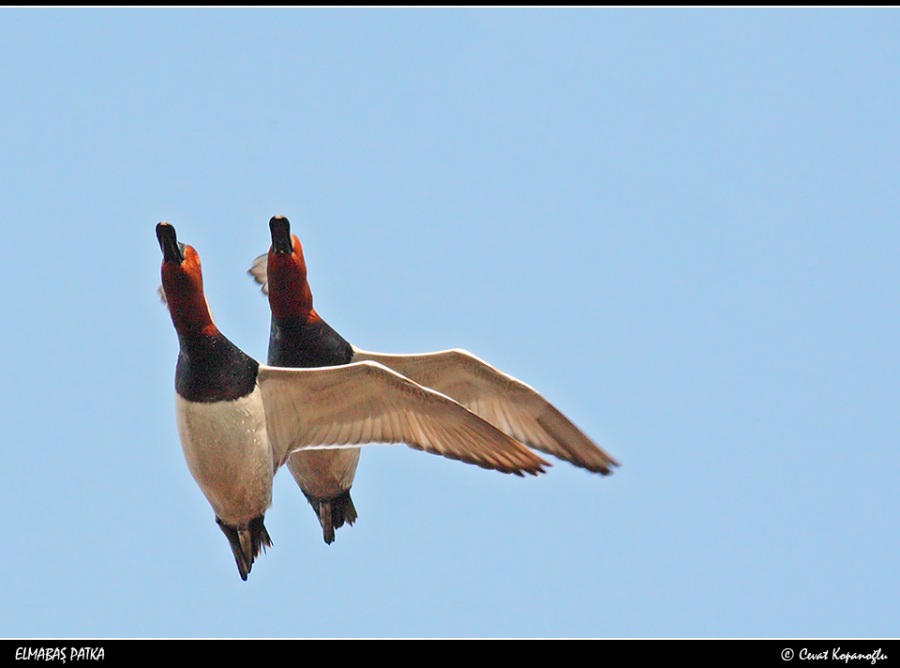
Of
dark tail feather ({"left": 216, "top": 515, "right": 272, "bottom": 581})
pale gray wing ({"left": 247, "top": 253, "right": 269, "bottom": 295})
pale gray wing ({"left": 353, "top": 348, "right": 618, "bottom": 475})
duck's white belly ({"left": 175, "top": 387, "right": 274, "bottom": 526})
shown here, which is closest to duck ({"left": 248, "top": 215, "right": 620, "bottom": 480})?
pale gray wing ({"left": 353, "top": 348, "right": 618, "bottom": 475})

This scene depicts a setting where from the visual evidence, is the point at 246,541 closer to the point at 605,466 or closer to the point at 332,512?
the point at 332,512

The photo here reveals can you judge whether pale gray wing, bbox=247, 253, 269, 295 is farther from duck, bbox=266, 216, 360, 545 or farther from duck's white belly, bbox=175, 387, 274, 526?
duck's white belly, bbox=175, 387, 274, 526

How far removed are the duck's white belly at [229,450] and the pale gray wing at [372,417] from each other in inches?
13.5

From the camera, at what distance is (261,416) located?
15.6m

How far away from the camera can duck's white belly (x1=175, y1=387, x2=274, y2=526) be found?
15.2 m

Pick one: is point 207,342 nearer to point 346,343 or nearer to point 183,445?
point 183,445

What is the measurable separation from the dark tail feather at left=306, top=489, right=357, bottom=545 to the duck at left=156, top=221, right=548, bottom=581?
193 centimetres

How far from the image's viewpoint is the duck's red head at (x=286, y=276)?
1662 cm

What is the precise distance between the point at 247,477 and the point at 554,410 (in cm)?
398

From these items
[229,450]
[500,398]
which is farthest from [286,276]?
[500,398]

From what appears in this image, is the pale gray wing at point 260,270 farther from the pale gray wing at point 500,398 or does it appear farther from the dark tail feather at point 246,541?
the dark tail feather at point 246,541

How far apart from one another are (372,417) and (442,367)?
214 centimetres

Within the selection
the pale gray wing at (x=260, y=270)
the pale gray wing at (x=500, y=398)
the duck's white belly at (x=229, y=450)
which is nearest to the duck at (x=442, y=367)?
the pale gray wing at (x=500, y=398)

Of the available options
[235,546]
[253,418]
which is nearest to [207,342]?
[253,418]
